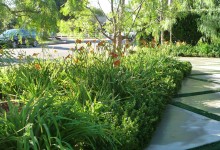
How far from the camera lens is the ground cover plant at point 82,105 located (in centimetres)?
235

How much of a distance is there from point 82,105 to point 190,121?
72.8 inches

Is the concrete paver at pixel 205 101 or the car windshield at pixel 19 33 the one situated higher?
the car windshield at pixel 19 33

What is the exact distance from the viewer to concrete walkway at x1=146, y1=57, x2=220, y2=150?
11.5 feet

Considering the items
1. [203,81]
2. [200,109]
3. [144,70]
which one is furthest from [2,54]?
[203,81]

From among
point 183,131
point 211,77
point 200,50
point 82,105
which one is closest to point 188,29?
point 200,50

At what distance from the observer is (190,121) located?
170 inches

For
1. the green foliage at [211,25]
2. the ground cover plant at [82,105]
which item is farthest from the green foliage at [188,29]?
the ground cover plant at [82,105]

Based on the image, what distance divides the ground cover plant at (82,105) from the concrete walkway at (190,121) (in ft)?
0.66

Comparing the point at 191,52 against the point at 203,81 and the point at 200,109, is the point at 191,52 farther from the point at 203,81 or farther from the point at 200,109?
the point at 200,109

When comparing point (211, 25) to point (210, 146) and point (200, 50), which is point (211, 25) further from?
point (210, 146)

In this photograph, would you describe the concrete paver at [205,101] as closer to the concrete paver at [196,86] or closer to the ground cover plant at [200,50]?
the concrete paver at [196,86]

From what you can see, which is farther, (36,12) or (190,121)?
(36,12)

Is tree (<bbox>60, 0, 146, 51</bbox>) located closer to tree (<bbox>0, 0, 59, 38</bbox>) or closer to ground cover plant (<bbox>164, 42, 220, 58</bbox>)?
tree (<bbox>0, 0, 59, 38</bbox>)

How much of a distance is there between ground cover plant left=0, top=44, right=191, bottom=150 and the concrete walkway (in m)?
0.20
